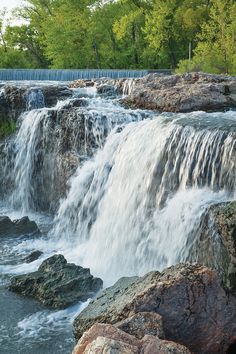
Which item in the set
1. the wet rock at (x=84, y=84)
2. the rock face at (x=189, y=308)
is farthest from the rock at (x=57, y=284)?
the wet rock at (x=84, y=84)

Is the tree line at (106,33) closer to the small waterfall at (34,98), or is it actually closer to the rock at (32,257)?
the small waterfall at (34,98)

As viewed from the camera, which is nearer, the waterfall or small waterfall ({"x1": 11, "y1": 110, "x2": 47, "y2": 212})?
the waterfall

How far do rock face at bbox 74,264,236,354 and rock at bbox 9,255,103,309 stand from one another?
2.29 meters

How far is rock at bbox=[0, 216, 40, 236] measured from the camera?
13.1 m

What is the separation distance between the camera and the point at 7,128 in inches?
679

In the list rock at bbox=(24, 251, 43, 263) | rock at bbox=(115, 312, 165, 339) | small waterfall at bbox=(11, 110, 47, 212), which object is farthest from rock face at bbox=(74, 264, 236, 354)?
small waterfall at bbox=(11, 110, 47, 212)

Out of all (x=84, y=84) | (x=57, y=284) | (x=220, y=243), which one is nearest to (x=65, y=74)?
(x=84, y=84)

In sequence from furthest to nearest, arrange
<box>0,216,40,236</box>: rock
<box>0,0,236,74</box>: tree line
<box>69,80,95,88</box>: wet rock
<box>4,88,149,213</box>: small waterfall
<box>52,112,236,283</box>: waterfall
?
<box>0,0,236,74</box>: tree line, <box>69,80,95,88</box>: wet rock, <box>4,88,149,213</box>: small waterfall, <box>0,216,40,236</box>: rock, <box>52,112,236,283</box>: waterfall

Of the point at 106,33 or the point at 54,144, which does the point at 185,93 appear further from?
the point at 106,33

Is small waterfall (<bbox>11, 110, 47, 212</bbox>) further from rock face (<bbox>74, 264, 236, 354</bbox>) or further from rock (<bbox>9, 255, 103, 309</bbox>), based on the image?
rock face (<bbox>74, 264, 236, 354</bbox>)

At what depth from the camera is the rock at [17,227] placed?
1311 centimetres

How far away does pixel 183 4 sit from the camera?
117 feet

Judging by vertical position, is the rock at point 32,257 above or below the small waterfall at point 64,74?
below

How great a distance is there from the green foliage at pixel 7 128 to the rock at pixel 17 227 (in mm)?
4295
